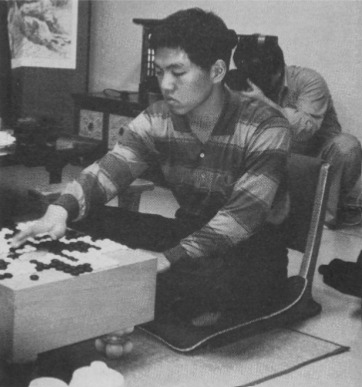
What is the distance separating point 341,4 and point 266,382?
237 centimetres

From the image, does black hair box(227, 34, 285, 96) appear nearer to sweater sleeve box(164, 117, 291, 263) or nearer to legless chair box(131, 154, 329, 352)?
legless chair box(131, 154, 329, 352)

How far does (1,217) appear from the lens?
279 cm

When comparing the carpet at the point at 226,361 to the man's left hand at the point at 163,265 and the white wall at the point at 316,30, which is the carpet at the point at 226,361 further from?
the white wall at the point at 316,30

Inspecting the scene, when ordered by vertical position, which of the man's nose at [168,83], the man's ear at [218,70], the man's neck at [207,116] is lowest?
the man's neck at [207,116]

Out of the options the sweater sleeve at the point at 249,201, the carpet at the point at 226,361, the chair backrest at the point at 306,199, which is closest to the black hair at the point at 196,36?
the sweater sleeve at the point at 249,201

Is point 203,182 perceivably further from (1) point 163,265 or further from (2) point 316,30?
(2) point 316,30

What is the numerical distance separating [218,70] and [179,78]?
12 cm

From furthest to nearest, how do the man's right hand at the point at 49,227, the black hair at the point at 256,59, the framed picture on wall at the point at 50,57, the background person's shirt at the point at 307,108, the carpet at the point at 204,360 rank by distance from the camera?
1. the framed picture on wall at the point at 50,57
2. the background person's shirt at the point at 307,108
3. the black hair at the point at 256,59
4. the carpet at the point at 204,360
5. the man's right hand at the point at 49,227

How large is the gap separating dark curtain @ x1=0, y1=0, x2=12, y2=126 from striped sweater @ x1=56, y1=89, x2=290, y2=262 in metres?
2.31

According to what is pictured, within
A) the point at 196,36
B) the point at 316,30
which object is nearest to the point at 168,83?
the point at 196,36

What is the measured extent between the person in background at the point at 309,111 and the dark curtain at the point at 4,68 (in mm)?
1584

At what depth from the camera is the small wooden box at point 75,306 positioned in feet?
4.60

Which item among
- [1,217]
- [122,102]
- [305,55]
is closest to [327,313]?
[1,217]

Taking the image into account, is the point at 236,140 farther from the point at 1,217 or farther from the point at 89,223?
the point at 1,217
